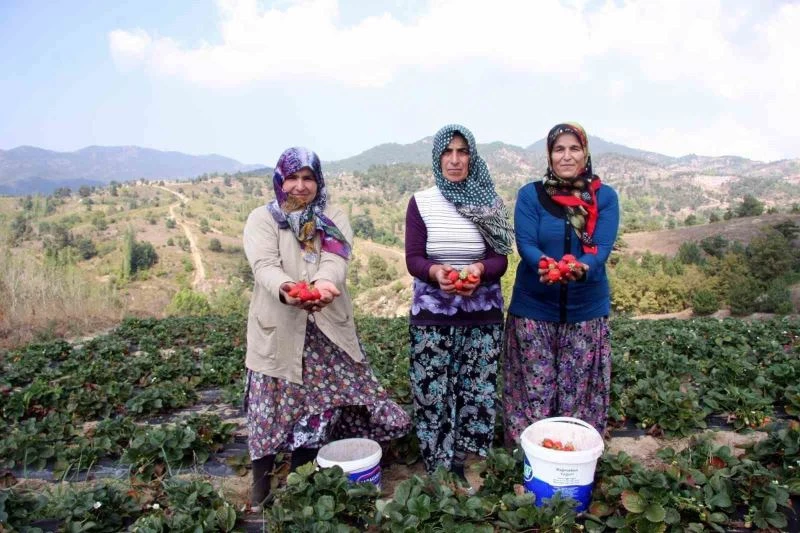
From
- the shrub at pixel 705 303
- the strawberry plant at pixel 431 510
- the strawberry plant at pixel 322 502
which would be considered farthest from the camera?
the shrub at pixel 705 303

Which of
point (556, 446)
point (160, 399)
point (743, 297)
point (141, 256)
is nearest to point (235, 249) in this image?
point (141, 256)

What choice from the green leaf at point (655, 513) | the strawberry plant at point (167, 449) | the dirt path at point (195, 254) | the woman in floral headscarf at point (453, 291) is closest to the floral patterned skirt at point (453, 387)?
the woman in floral headscarf at point (453, 291)

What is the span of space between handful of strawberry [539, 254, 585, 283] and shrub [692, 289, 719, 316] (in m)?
18.9

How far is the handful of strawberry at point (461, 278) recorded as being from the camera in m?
2.56

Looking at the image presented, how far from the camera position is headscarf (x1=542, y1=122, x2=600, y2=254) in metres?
2.77

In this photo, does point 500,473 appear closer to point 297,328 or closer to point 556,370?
point 556,370

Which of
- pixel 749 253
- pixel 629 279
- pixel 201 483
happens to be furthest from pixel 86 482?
pixel 749 253

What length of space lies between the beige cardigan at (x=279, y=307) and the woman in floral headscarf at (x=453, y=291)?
45 cm

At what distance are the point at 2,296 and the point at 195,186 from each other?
83.8m

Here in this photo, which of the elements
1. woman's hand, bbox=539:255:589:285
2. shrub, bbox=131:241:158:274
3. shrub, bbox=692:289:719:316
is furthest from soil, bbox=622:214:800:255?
shrub, bbox=131:241:158:274

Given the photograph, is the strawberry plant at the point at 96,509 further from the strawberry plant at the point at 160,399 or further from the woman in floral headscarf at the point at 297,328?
the strawberry plant at the point at 160,399

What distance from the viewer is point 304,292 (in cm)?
232

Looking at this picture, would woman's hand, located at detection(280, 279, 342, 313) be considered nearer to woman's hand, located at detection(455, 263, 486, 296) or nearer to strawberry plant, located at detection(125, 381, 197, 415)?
woman's hand, located at detection(455, 263, 486, 296)

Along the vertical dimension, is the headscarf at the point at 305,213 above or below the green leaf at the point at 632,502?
above
